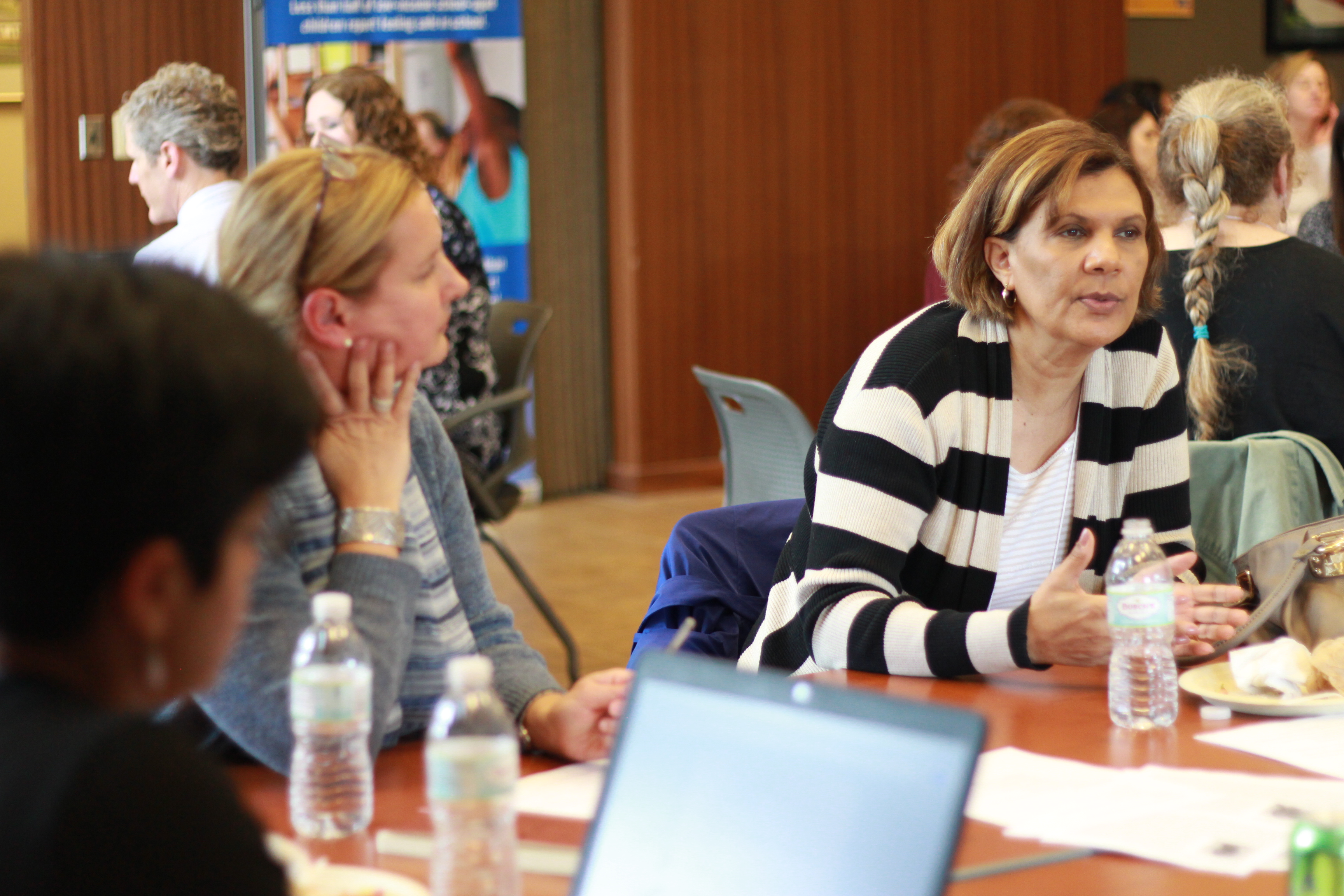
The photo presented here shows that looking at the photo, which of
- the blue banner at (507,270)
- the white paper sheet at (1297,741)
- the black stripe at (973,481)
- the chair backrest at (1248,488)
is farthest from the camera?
the blue banner at (507,270)

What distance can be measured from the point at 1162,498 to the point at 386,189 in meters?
1.19

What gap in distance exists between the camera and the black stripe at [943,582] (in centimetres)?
192

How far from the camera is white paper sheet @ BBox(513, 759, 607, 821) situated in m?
1.25

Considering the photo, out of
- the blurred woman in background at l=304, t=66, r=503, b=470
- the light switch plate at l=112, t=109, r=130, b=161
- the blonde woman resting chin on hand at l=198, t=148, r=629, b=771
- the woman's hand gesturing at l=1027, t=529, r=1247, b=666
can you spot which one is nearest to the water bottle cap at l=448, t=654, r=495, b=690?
the blonde woman resting chin on hand at l=198, t=148, r=629, b=771

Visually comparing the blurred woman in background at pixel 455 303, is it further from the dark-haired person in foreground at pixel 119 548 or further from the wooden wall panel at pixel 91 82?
the dark-haired person in foreground at pixel 119 548

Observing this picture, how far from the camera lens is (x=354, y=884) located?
1037 millimetres

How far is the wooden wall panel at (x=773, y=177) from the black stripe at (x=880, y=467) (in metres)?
4.41

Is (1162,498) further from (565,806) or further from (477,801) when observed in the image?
(477,801)

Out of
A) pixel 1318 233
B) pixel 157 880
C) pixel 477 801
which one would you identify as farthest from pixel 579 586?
pixel 157 880

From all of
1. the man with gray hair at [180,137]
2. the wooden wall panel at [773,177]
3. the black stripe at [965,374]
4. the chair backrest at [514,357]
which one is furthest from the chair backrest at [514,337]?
the black stripe at [965,374]

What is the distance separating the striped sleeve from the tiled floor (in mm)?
1999

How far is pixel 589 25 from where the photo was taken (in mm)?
6207

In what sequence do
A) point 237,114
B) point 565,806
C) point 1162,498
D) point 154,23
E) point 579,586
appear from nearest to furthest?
point 565,806 → point 1162,498 → point 237,114 → point 579,586 → point 154,23

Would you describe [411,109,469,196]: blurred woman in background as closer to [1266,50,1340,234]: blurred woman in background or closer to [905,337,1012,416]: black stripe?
[1266,50,1340,234]: blurred woman in background
